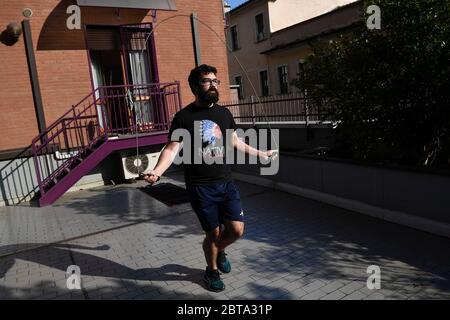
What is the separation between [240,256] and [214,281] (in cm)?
81

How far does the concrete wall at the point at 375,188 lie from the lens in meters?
4.30

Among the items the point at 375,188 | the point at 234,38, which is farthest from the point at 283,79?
the point at 375,188

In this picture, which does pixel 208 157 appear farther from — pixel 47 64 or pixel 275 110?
pixel 275 110

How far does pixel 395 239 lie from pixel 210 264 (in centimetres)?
220

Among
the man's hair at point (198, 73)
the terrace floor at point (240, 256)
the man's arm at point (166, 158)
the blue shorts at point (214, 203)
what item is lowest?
the terrace floor at point (240, 256)

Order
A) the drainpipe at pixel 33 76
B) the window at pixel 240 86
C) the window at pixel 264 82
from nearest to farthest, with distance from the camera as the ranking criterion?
the drainpipe at pixel 33 76 → the window at pixel 264 82 → the window at pixel 240 86

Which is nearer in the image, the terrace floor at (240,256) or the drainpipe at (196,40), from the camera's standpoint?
the terrace floor at (240,256)

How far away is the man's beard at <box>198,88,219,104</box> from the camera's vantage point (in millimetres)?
3239

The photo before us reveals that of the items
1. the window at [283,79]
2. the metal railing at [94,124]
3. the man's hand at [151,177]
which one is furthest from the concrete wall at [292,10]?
the man's hand at [151,177]

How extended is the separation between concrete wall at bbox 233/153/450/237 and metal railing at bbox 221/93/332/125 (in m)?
1.70

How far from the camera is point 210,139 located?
3252 mm

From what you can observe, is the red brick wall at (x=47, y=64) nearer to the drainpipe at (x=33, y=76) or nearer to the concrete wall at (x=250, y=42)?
the drainpipe at (x=33, y=76)

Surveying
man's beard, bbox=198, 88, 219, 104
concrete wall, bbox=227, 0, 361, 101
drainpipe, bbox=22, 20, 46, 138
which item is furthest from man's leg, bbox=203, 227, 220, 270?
concrete wall, bbox=227, 0, 361, 101

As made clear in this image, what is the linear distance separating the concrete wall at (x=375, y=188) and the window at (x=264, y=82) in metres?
16.1
